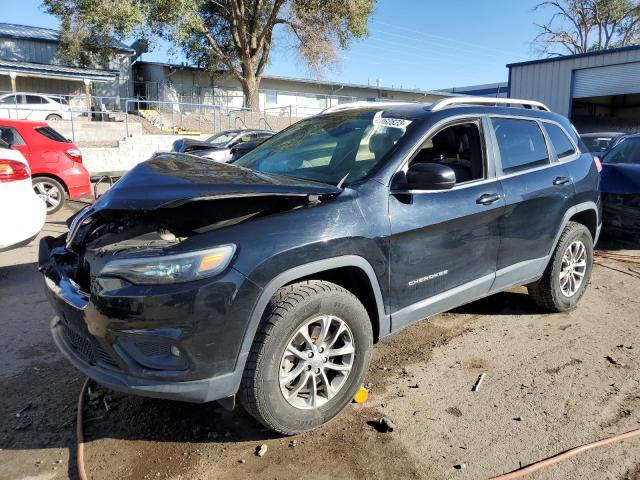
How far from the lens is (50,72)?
27531 mm

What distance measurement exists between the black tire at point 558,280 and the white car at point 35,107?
2151 cm

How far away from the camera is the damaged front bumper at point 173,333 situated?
2387 millimetres

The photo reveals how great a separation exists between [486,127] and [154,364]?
2.85 m

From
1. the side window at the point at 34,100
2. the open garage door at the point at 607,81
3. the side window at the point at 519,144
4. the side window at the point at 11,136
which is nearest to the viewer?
the side window at the point at 519,144

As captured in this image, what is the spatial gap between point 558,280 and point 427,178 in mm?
2137

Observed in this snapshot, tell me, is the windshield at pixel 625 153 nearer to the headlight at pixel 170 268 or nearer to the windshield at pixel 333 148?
the windshield at pixel 333 148

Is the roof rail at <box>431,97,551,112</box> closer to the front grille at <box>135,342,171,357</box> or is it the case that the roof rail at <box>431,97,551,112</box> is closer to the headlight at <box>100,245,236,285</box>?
the headlight at <box>100,245,236,285</box>

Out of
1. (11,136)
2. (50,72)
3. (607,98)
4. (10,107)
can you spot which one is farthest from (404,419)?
(50,72)

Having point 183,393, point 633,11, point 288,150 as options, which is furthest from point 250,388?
point 633,11

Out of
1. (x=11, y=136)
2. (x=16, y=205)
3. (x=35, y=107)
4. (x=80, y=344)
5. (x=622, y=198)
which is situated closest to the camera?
(x=80, y=344)

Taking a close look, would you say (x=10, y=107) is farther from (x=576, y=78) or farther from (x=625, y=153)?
(x=576, y=78)

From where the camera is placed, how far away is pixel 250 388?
2.59 m

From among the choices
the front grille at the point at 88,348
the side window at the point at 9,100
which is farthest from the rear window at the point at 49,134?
the side window at the point at 9,100

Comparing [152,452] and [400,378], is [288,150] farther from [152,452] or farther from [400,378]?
[152,452]
